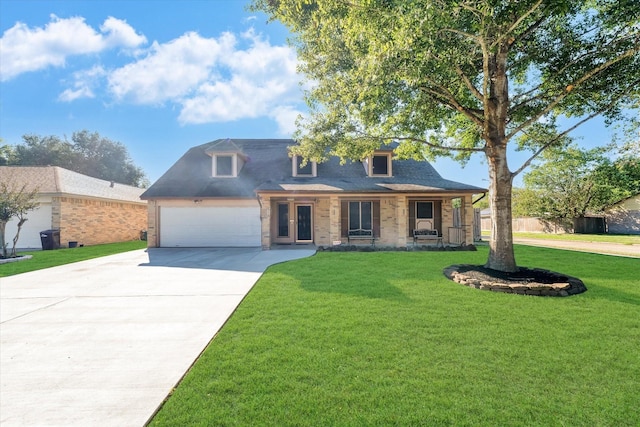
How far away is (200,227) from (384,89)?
1155 centimetres

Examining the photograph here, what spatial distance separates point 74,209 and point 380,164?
59.2 feet

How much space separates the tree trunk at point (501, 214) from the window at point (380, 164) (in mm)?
7884

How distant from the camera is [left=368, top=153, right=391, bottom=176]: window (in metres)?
15.1

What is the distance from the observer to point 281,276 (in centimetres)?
714

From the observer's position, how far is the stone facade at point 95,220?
1515 cm

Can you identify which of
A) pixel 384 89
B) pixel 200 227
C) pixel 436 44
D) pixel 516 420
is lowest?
pixel 516 420

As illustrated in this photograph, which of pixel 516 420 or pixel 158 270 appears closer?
pixel 516 420

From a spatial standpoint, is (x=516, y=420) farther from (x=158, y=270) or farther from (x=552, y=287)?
(x=158, y=270)

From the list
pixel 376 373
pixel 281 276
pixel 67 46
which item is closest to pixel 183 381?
pixel 376 373

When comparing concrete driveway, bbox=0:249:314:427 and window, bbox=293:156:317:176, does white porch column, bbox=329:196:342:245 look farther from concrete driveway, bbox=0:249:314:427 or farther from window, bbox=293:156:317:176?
concrete driveway, bbox=0:249:314:427

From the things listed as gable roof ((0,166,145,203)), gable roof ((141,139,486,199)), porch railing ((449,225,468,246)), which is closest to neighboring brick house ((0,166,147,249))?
gable roof ((0,166,145,203))

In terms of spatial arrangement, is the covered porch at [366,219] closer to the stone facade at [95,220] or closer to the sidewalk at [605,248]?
the sidewalk at [605,248]

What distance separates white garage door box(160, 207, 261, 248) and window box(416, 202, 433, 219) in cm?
849

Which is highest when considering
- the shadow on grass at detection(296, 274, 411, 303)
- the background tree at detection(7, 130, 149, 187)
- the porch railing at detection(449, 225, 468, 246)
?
the background tree at detection(7, 130, 149, 187)
